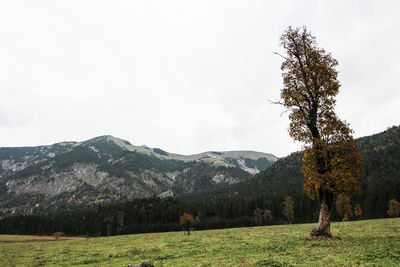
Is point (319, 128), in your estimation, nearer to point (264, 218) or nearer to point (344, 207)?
point (344, 207)

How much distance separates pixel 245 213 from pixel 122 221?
89.0 metres

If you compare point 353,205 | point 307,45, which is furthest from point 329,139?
point 353,205

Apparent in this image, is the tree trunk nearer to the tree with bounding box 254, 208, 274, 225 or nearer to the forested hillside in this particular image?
the forested hillside

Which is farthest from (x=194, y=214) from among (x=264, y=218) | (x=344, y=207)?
(x=344, y=207)

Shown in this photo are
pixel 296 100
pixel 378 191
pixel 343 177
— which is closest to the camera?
pixel 343 177

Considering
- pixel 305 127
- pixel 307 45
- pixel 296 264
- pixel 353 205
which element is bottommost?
pixel 353 205

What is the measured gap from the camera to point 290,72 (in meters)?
27.9

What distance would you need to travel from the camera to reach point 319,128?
84.7ft


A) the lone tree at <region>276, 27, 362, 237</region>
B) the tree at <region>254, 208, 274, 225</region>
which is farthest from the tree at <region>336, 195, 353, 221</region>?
the lone tree at <region>276, 27, 362, 237</region>

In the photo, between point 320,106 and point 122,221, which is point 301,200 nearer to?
point 122,221

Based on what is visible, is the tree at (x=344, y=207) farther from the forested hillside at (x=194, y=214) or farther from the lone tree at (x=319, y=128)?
the lone tree at (x=319, y=128)

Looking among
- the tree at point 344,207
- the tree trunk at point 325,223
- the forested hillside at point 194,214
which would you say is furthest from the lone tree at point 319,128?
the forested hillside at point 194,214

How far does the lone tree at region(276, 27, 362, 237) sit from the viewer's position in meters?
23.1

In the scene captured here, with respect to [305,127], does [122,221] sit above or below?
below
